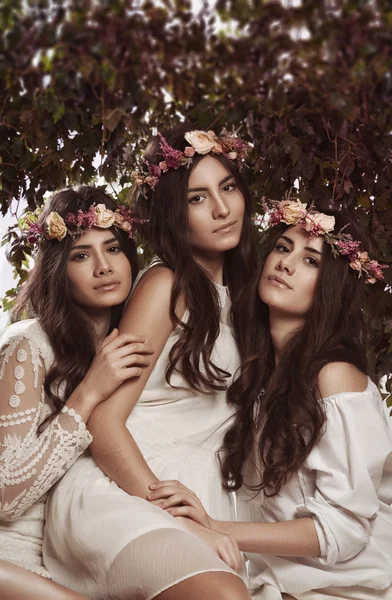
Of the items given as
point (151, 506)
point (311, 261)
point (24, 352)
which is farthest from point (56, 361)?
point (311, 261)

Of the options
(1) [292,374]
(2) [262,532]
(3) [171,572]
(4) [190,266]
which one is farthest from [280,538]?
(4) [190,266]

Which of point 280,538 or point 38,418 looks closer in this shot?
point 280,538

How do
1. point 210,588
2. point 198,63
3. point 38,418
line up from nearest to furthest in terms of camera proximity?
1. point 198,63
2. point 210,588
3. point 38,418

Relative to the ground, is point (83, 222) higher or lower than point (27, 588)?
higher

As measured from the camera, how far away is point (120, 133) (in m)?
3.38

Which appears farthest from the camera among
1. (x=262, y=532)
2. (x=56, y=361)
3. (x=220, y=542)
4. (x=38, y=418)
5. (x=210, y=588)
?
(x=56, y=361)

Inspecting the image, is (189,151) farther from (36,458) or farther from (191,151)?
(36,458)

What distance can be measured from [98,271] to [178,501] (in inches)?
34.8

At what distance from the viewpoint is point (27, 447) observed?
2.85 metres

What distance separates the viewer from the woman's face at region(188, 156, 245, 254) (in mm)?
3139

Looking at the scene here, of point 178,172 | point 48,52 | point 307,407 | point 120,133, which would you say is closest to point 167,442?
point 307,407

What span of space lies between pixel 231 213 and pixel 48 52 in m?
1.13

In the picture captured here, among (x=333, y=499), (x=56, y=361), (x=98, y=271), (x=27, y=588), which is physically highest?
(x=98, y=271)

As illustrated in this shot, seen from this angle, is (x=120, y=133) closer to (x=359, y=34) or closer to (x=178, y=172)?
(x=178, y=172)
